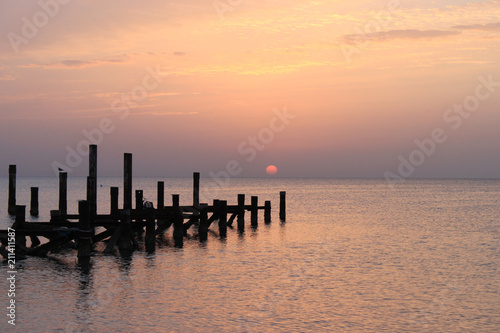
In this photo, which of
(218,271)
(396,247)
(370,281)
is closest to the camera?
(370,281)

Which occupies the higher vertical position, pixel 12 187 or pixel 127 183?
pixel 127 183

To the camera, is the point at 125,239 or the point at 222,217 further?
the point at 222,217

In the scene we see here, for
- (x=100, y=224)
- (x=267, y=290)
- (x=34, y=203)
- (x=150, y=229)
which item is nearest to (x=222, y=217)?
(x=150, y=229)

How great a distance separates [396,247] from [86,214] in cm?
1626

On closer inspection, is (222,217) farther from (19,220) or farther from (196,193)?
(19,220)

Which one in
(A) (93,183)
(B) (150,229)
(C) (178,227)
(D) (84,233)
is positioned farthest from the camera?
(C) (178,227)

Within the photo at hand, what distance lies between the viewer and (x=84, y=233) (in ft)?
73.2

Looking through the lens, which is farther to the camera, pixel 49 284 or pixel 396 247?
pixel 396 247

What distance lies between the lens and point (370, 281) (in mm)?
19781

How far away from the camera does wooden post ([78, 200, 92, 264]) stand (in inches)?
865

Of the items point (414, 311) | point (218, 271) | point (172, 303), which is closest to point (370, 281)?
point (414, 311)

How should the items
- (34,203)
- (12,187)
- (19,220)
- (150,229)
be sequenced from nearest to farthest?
(19,220)
(150,229)
(34,203)
(12,187)

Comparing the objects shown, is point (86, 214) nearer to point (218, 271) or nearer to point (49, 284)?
point (49, 284)

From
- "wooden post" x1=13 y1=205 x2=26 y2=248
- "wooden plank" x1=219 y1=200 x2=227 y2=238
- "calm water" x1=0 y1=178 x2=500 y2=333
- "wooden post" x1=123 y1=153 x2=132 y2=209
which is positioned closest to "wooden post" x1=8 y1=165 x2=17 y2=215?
"wooden plank" x1=219 y1=200 x2=227 y2=238
